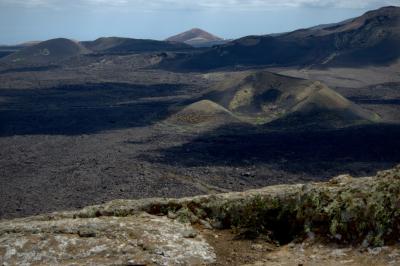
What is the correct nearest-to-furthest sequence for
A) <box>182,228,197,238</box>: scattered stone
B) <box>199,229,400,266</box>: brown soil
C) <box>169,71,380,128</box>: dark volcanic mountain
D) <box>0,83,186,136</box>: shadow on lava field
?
1. <box>199,229,400,266</box>: brown soil
2. <box>182,228,197,238</box>: scattered stone
3. <box>169,71,380,128</box>: dark volcanic mountain
4. <box>0,83,186,136</box>: shadow on lava field

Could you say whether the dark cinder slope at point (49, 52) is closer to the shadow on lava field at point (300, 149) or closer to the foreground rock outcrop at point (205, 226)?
the shadow on lava field at point (300, 149)

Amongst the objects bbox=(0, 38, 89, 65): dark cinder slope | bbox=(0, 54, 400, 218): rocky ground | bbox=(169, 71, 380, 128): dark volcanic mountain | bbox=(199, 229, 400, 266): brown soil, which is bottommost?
bbox=(0, 54, 400, 218): rocky ground

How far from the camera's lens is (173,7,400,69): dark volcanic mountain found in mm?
110875

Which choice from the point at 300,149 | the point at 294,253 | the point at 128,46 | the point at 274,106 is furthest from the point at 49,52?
the point at 294,253

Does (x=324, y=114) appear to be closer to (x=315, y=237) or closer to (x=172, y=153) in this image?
(x=172, y=153)

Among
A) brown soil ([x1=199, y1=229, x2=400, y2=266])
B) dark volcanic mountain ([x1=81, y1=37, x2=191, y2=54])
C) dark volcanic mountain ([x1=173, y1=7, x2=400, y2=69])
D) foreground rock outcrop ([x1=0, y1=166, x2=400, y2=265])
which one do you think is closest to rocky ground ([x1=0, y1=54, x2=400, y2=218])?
foreground rock outcrop ([x1=0, y1=166, x2=400, y2=265])

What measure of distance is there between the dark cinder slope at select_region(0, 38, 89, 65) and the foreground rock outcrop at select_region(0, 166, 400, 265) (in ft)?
502

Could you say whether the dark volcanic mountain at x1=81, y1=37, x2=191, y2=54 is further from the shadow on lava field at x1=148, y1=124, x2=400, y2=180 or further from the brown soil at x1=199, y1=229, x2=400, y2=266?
the brown soil at x1=199, y1=229, x2=400, y2=266

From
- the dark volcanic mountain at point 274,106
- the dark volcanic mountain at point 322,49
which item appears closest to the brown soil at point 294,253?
the dark volcanic mountain at point 274,106

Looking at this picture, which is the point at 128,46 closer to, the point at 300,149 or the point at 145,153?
the point at 145,153

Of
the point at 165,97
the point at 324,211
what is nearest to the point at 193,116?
the point at 165,97

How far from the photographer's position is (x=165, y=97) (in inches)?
3127

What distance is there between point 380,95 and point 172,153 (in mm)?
44728

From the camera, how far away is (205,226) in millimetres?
8539
